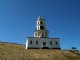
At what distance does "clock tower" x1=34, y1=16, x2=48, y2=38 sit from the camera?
6881 cm

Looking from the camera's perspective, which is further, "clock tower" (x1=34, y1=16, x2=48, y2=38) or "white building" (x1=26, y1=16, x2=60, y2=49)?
"clock tower" (x1=34, y1=16, x2=48, y2=38)

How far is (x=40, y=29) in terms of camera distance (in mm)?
69688

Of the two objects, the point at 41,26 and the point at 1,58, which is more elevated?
the point at 41,26

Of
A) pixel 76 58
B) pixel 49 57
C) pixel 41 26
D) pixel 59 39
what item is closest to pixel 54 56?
pixel 49 57

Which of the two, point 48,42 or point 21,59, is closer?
point 21,59

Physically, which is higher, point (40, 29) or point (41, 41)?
point (40, 29)

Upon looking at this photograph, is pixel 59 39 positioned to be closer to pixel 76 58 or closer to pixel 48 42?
pixel 48 42

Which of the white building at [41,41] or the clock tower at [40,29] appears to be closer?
the white building at [41,41]

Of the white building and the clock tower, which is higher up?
the clock tower

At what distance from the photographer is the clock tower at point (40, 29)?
226 feet

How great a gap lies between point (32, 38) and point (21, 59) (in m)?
19.8

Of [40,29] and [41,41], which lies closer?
[41,41]

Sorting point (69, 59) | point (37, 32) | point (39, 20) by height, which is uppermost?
point (39, 20)

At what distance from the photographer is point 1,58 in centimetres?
4631
